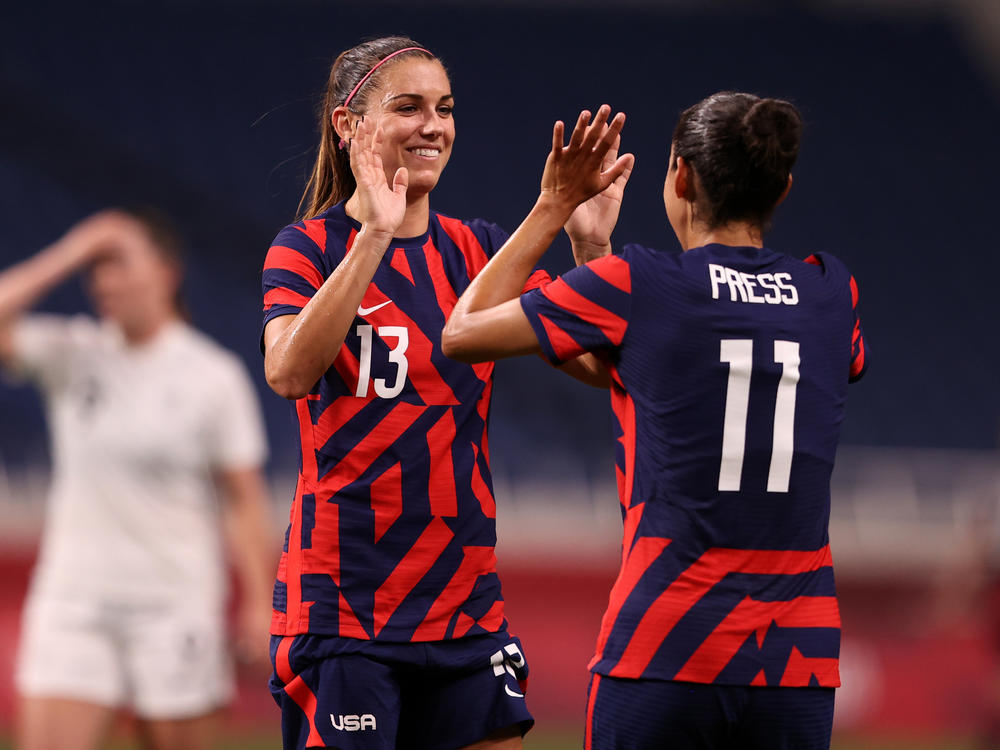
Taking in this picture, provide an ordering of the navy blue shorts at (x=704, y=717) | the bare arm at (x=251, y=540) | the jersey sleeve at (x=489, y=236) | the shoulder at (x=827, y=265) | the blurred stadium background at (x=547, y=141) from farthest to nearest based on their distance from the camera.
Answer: the blurred stadium background at (x=547, y=141) → the bare arm at (x=251, y=540) → the jersey sleeve at (x=489, y=236) → the shoulder at (x=827, y=265) → the navy blue shorts at (x=704, y=717)

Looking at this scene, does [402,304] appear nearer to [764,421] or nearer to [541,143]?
[764,421]

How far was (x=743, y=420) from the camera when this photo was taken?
2492 millimetres

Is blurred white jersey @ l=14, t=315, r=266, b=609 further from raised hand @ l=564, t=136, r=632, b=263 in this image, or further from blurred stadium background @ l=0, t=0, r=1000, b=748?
blurred stadium background @ l=0, t=0, r=1000, b=748

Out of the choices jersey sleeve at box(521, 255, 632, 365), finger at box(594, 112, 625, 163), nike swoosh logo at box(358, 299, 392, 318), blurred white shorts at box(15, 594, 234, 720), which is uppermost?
finger at box(594, 112, 625, 163)

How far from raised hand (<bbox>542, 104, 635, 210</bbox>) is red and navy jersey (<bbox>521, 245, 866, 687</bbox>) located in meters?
0.28

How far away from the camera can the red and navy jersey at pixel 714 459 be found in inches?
98.0

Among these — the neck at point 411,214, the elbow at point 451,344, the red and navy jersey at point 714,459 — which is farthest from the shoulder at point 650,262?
the neck at point 411,214

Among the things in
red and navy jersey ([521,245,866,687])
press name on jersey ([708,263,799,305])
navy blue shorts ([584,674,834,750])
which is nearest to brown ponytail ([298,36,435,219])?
red and navy jersey ([521,245,866,687])

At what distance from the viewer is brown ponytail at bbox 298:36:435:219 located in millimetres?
3102

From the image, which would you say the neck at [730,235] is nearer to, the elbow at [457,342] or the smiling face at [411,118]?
the elbow at [457,342]

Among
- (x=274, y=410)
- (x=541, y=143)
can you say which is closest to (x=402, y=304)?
(x=274, y=410)

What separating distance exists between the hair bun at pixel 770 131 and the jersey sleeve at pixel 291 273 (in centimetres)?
100

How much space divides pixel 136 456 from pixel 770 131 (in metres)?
3.72

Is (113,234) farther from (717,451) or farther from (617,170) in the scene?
(717,451)
